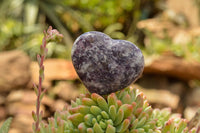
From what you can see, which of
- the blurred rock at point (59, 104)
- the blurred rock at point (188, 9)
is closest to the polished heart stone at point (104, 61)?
the blurred rock at point (59, 104)

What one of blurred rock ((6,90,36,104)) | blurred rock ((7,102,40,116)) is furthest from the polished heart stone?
blurred rock ((6,90,36,104))

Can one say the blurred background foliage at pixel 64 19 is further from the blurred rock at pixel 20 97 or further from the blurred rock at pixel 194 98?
the blurred rock at pixel 194 98

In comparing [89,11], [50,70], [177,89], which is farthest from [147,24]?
[50,70]

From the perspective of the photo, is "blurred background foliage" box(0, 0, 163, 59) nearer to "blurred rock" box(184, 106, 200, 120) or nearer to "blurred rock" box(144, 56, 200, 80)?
"blurred rock" box(144, 56, 200, 80)

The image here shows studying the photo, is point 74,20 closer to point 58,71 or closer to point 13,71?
point 58,71

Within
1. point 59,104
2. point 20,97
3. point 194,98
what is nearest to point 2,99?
point 20,97

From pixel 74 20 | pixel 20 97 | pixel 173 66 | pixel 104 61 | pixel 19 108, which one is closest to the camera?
pixel 104 61
